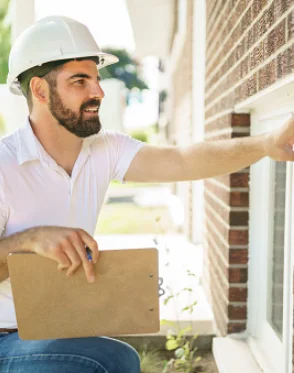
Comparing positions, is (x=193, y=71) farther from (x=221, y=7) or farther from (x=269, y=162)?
(x=269, y=162)

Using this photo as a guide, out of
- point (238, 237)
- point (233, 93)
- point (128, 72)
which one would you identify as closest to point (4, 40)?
point (233, 93)

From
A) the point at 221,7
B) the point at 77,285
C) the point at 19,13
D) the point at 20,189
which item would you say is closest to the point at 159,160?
the point at 20,189

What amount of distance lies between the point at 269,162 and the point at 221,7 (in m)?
1.16

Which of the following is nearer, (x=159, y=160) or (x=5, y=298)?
(x=5, y=298)

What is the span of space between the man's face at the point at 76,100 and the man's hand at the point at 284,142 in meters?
0.77

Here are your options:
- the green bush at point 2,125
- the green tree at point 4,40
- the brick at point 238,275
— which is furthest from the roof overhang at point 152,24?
the brick at point 238,275

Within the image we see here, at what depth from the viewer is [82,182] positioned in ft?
7.59

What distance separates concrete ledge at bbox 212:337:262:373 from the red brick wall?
93mm

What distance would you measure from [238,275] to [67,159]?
1455 millimetres

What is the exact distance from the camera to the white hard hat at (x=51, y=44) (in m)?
2.34

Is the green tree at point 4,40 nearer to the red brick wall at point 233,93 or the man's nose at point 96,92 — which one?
the red brick wall at point 233,93

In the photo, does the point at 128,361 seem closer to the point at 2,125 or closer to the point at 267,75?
the point at 267,75

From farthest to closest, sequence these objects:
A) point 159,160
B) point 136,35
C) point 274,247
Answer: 1. point 136,35
2. point 274,247
3. point 159,160

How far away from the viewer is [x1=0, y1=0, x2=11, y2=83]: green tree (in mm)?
5305
